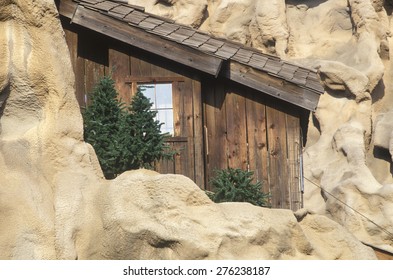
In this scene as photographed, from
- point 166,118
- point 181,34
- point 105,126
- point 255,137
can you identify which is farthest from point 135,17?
point 105,126

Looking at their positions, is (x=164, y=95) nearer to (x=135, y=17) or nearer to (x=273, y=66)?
(x=135, y=17)

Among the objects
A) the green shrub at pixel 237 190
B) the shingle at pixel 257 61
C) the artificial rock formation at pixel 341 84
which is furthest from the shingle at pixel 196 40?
the artificial rock formation at pixel 341 84

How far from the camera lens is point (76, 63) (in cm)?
1278

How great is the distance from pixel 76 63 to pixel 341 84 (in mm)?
7386

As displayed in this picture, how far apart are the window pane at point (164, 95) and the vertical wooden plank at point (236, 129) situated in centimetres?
80

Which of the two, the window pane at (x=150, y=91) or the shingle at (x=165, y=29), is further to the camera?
the window pane at (x=150, y=91)

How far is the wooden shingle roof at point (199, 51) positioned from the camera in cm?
1226

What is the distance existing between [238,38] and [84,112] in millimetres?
9449

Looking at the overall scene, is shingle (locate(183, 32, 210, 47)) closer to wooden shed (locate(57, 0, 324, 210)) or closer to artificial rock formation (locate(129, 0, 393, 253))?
wooden shed (locate(57, 0, 324, 210))

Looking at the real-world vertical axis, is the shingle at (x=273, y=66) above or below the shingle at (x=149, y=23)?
below

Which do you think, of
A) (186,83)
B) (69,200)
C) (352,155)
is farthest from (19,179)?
(352,155)

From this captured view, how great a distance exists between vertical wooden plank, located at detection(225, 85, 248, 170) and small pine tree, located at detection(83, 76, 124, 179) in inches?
87.8

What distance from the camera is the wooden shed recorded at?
12312mm

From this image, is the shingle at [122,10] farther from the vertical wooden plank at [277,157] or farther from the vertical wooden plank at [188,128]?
the vertical wooden plank at [277,157]
